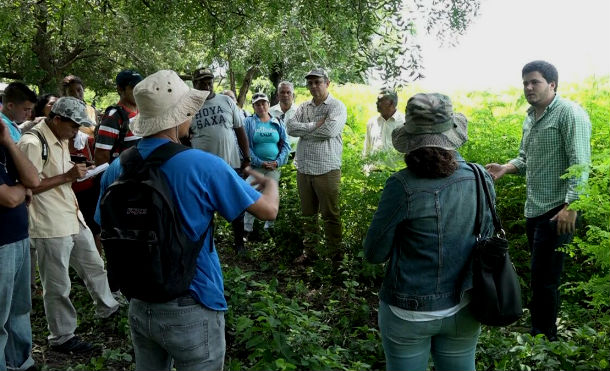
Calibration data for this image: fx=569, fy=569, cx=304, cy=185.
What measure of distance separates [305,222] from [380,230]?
4.46 m

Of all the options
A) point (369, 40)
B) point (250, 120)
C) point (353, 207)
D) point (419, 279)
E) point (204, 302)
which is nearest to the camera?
point (204, 302)

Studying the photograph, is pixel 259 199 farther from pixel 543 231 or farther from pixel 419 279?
pixel 543 231

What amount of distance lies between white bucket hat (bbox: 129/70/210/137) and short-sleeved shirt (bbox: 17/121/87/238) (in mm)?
2027

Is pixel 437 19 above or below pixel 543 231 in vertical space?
above

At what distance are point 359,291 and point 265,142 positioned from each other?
281 centimetres

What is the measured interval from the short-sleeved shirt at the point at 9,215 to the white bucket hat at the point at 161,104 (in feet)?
4.18

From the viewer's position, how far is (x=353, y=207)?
700cm

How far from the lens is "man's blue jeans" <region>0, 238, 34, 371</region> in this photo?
3.61 metres

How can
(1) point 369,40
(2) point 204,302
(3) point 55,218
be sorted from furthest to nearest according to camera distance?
1. (1) point 369,40
2. (3) point 55,218
3. (2) point 204,302

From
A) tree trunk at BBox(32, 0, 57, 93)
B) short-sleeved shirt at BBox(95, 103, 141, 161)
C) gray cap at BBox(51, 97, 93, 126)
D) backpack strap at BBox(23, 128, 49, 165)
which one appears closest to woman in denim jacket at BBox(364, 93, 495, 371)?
gray cap at BBox(51, 97, 93, 126)

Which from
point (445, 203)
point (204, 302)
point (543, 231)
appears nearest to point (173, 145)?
point (204, 302)

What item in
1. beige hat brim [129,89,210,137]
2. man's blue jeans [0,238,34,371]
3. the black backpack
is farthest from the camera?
man's blue jeans [0,238,34,371]

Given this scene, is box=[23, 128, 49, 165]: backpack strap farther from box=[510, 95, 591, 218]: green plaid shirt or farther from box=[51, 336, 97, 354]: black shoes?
box=[510, 95, 591, 218]: green plaid shirt

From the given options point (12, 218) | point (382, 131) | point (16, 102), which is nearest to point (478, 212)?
point (12, 218)
